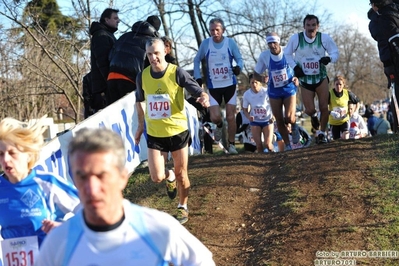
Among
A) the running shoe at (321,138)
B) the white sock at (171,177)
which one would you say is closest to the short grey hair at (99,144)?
the white sock at (171,177)

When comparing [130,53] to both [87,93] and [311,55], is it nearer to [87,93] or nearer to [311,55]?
[87,93]

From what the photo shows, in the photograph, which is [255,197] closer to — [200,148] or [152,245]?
[152,245]

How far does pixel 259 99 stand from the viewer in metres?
13.1

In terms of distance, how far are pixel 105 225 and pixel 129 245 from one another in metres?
0.14

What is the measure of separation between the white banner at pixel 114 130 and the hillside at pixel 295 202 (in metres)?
0.62

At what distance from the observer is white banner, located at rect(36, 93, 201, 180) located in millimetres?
6965

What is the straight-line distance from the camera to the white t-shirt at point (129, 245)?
2.51m

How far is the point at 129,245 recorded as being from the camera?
100 inches

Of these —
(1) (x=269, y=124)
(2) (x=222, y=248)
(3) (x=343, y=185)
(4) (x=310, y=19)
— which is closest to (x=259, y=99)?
(1) (x=269, y=124)

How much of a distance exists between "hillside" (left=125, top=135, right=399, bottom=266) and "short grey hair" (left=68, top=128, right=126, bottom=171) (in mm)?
3651

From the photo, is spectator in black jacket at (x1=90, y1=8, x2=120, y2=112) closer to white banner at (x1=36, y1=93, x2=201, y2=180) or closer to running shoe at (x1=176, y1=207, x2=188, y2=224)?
white banner at (x1=36, y1=93, x2=201, y2=180)

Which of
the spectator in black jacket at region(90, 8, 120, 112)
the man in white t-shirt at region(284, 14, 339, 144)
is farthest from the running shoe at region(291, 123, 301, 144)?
the spectator in black jacket at region(90, 8, 120, 112)

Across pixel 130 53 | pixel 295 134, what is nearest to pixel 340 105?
pixel 295 134

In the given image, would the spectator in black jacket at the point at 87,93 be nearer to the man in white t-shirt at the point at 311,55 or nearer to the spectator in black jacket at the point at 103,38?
the spectator in black jacket at the point at 103,38
